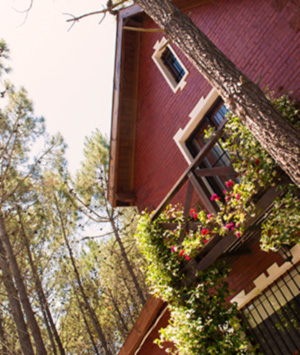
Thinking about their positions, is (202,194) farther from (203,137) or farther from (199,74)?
(199,74)

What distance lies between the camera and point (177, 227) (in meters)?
5.98

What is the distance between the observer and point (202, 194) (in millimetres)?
5594

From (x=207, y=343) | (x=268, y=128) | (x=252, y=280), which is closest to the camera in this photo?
(x=268, y=128)

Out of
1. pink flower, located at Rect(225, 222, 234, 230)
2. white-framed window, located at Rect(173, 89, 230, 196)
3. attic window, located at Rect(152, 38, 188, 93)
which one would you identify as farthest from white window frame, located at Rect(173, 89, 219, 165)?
pink flower, located at Rect(225, 222, 234, 230)

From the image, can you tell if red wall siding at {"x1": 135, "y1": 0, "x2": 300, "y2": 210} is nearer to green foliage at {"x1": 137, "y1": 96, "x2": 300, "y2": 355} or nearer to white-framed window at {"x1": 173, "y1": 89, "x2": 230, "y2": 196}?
white-framed window at {"x1": 173, "y1": 89, "x2": 230, "y2": 196}

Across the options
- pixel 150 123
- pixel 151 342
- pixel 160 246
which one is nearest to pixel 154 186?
pixel 150 123

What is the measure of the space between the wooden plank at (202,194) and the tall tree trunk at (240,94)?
1.71 metres

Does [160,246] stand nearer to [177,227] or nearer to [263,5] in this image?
[177,227]

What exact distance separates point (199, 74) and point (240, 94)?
13.1ft

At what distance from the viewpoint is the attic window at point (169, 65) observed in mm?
8554

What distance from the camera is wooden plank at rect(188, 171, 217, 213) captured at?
5471mm

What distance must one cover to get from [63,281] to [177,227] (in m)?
15.5

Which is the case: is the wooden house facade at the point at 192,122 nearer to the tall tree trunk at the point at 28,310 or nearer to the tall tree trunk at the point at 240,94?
the tall tree trunk at the point at 240,94

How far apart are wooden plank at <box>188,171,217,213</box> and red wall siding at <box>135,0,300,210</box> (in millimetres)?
2158
